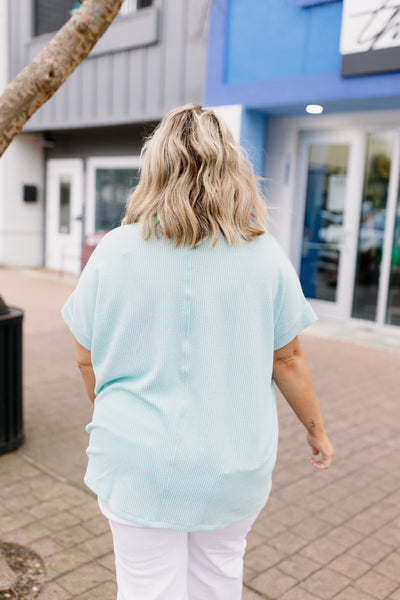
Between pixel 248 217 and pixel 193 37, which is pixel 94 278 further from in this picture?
pixel 193 37

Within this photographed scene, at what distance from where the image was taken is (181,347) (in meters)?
1.51

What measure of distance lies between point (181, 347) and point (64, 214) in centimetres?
1304

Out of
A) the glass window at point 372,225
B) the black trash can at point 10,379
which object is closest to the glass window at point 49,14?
the glass window at point 372,225

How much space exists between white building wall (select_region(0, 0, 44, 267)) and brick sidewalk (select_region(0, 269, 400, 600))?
887 cm

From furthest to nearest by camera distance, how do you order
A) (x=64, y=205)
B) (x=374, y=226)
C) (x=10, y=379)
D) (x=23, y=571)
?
(x=64, y=205) < (x=374, y=226) < (x=10, y=379) < (x=23, y=571)

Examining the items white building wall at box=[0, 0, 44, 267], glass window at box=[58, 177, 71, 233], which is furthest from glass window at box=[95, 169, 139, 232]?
white building wall at box=[0, 0, 44, 267]

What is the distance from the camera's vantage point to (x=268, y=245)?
1.62m

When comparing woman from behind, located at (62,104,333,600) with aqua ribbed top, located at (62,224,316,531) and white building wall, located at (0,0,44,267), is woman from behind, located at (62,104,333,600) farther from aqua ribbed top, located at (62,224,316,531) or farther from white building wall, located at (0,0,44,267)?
white building wall, located at (0,0,44,267)

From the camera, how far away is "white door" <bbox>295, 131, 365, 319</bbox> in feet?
28.1

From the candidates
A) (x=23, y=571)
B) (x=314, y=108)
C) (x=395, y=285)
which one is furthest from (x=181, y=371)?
(x=395, y=285)

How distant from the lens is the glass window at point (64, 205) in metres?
13.8

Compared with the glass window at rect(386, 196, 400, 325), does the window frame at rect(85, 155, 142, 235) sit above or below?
above

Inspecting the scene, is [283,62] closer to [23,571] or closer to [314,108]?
[314,108]

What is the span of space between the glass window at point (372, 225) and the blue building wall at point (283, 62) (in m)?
0.70
